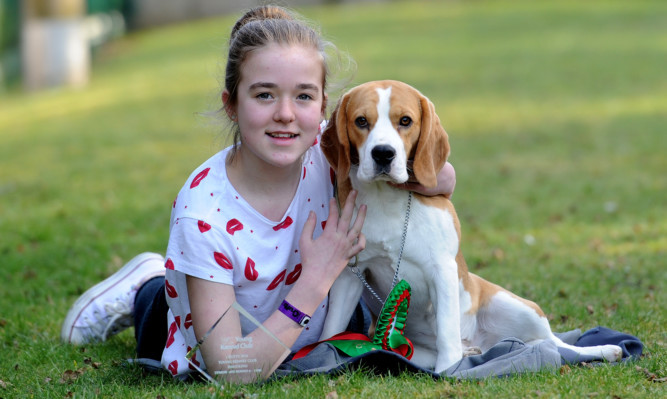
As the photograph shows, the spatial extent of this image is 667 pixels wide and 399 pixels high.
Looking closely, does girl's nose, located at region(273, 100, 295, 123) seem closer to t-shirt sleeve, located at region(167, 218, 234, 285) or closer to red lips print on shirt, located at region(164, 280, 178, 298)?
t-shirt sleeve, located at region(167, 218, 234, 285)

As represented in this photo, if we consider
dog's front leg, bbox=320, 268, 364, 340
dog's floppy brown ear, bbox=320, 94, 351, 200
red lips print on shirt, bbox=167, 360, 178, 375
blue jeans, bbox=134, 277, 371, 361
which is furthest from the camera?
blue jeans, bbox=134, 277, 371, 361

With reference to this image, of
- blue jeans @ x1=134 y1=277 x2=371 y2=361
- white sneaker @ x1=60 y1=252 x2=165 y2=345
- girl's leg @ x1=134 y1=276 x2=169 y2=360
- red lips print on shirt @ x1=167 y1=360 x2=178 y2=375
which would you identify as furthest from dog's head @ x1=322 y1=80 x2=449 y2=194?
white sneaker @ x1=60 y1=252 x2=165 y2=345

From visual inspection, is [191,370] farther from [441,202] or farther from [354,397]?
[441,202]

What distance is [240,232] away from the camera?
4.12 meters

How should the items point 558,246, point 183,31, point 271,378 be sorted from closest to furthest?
point 271,378, point 558,246, point 183,31

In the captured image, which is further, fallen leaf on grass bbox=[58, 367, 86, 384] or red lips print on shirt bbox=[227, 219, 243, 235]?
fallen leaf on grass bbox=[58, 367, 86, 384]

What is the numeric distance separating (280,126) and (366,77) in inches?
521

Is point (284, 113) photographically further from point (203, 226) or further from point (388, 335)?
point (388, 335)

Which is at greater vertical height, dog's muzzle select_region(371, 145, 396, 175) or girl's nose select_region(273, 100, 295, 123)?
girl's nose select_region(273, 100, 295, 123)

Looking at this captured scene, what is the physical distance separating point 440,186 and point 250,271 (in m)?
1.07

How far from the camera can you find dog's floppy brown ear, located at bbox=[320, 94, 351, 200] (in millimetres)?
4168

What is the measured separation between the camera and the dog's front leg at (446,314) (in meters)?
4.22

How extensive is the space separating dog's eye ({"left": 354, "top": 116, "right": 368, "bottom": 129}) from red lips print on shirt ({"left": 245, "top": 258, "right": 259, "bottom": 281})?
0.85m

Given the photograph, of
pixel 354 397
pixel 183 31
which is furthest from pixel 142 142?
pixel 183 31
